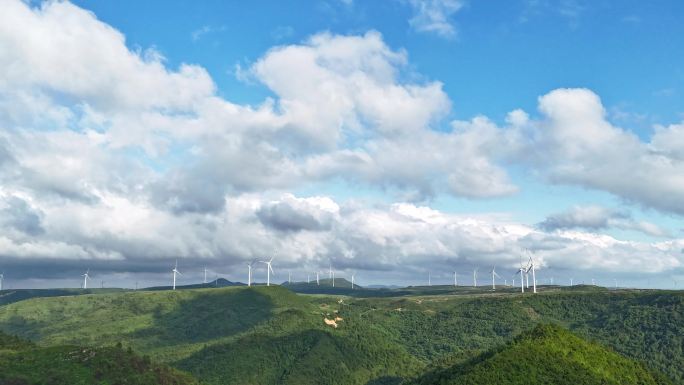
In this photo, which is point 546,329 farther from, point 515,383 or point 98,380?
point 98,380

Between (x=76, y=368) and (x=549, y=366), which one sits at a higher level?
(x=549, y=366)

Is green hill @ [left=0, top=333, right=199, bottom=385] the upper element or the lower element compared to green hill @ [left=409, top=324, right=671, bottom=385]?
lower

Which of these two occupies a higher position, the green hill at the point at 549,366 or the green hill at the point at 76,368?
the green hill at the point at 549,366

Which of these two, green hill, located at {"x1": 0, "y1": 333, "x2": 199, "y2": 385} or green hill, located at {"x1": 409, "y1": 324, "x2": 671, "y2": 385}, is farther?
green hill, located at {"x1": 0, "y1": 333, "x2": 199, "y2": 385}

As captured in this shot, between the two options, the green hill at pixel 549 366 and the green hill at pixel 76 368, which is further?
the green hill at pixel 76 368
